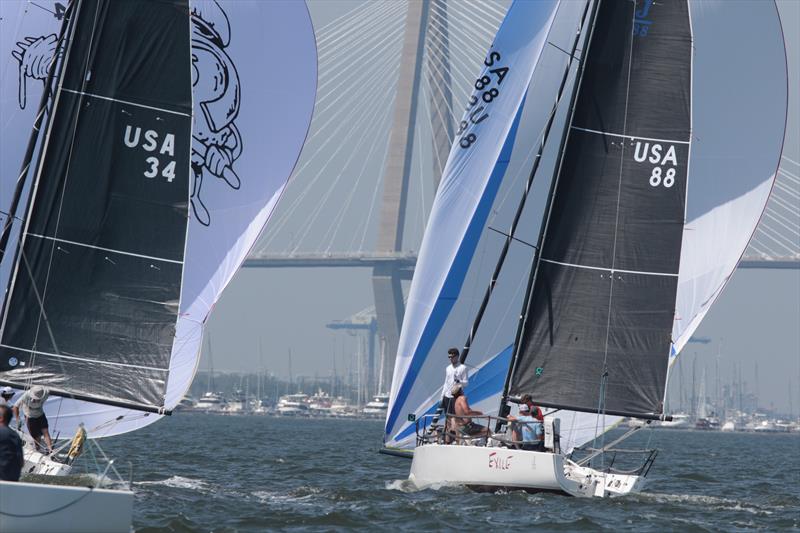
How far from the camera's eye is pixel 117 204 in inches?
311

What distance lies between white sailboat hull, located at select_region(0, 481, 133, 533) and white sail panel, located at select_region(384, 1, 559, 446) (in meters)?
4.33

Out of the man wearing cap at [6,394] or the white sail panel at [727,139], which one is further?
the white sail panel at [727,139]

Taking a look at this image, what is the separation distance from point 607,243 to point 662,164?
61 centimetres

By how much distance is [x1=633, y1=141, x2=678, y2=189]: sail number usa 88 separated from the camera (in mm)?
9695

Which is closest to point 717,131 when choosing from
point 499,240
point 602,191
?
point 602,191

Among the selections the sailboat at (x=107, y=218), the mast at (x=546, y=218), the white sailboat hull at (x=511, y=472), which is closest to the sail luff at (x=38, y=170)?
the sailboat at (x=107, y=218)

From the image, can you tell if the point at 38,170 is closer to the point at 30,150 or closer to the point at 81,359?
the point at 30,150

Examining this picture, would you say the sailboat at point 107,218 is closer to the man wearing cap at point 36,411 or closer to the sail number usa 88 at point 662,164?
Result: the man wearing cap at point 36,411

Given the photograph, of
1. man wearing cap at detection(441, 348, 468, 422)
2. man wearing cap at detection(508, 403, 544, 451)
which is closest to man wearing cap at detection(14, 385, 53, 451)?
man wearing cap at detection(441, 348, 468, 422)

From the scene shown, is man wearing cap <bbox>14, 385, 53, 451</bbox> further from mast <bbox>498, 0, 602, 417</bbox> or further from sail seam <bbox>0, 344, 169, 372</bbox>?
mast <bbox>498, 0, 602, 417</bbox>

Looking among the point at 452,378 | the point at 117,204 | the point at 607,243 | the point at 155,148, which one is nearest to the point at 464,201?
the point at 607,243

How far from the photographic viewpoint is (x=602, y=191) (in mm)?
9797

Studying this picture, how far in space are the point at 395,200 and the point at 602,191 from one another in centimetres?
2904

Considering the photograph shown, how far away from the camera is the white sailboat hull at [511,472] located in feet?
29.7
